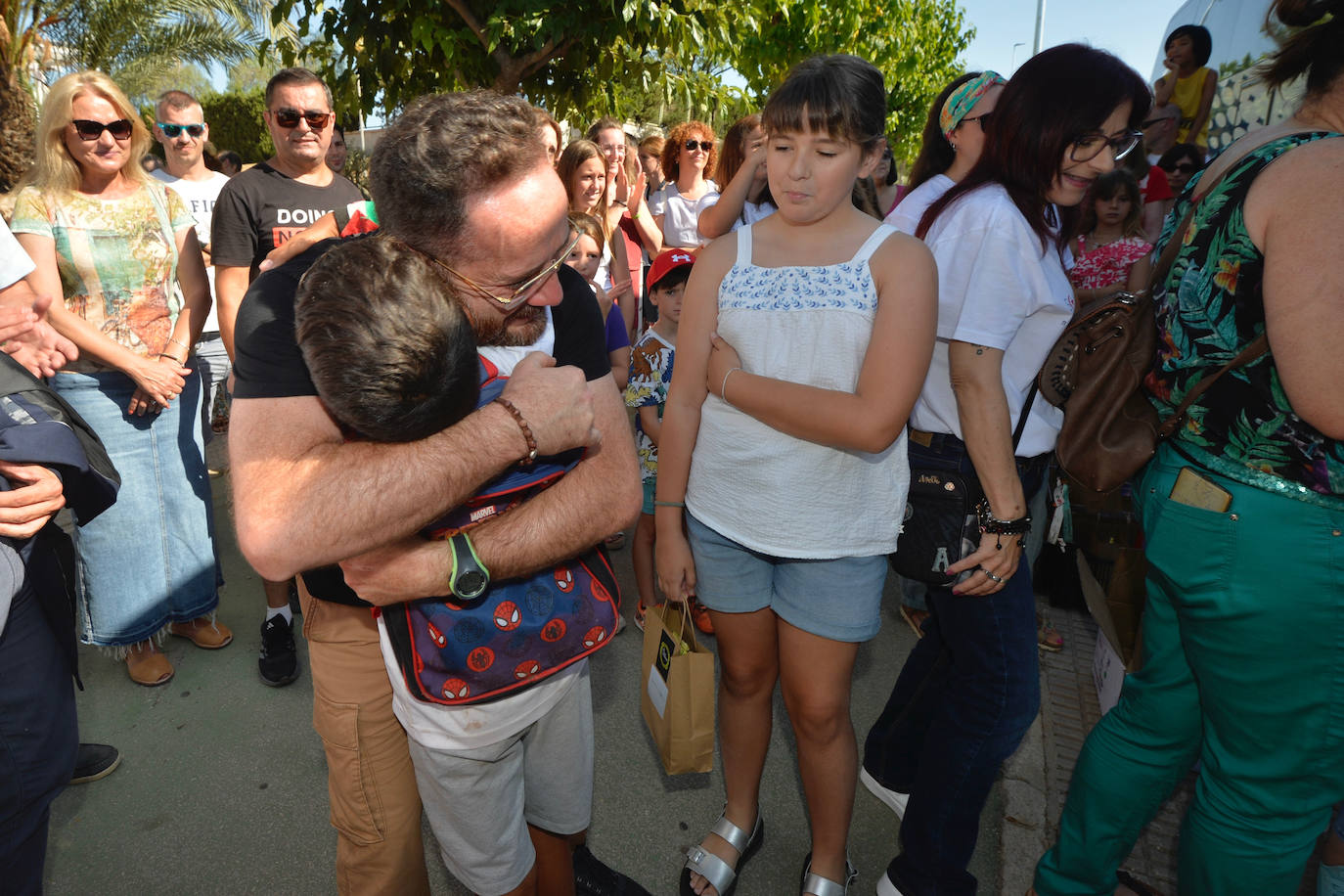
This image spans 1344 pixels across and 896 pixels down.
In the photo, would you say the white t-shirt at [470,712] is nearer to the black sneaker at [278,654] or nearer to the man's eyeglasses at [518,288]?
the man's eyeglasses at [518,288]

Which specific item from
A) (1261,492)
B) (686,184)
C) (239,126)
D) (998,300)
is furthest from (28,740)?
(239,126)

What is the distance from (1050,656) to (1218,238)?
2.36 m

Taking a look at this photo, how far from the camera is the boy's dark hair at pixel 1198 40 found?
18.2ft

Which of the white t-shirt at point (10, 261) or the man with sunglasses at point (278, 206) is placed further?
the man with sunglasses at point (278, 206)

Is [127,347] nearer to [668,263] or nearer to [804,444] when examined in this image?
[668,263]

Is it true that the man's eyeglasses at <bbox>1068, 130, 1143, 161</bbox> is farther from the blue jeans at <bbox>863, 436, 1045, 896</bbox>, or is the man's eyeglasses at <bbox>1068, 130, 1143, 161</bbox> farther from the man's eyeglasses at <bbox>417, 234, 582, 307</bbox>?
the man's eyeglasses at <bbox>417, 234, 582, 307</bbox>

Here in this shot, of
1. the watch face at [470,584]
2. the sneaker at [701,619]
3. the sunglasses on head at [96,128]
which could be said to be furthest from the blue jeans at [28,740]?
the sneaker at [701,619]

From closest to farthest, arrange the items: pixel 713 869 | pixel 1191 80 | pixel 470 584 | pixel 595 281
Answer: pixel 470 584, pixel 713 869, pixel 595 281, pixel 1191 80

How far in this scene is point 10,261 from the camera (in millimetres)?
1990

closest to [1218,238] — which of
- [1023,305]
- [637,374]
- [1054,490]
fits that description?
[1023,305]

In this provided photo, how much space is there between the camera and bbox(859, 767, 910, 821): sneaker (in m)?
2.47

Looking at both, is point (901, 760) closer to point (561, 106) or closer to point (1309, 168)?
point (1309, 168)

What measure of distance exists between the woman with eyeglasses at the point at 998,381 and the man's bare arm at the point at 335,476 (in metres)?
1.07

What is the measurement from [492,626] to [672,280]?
7.36ft
